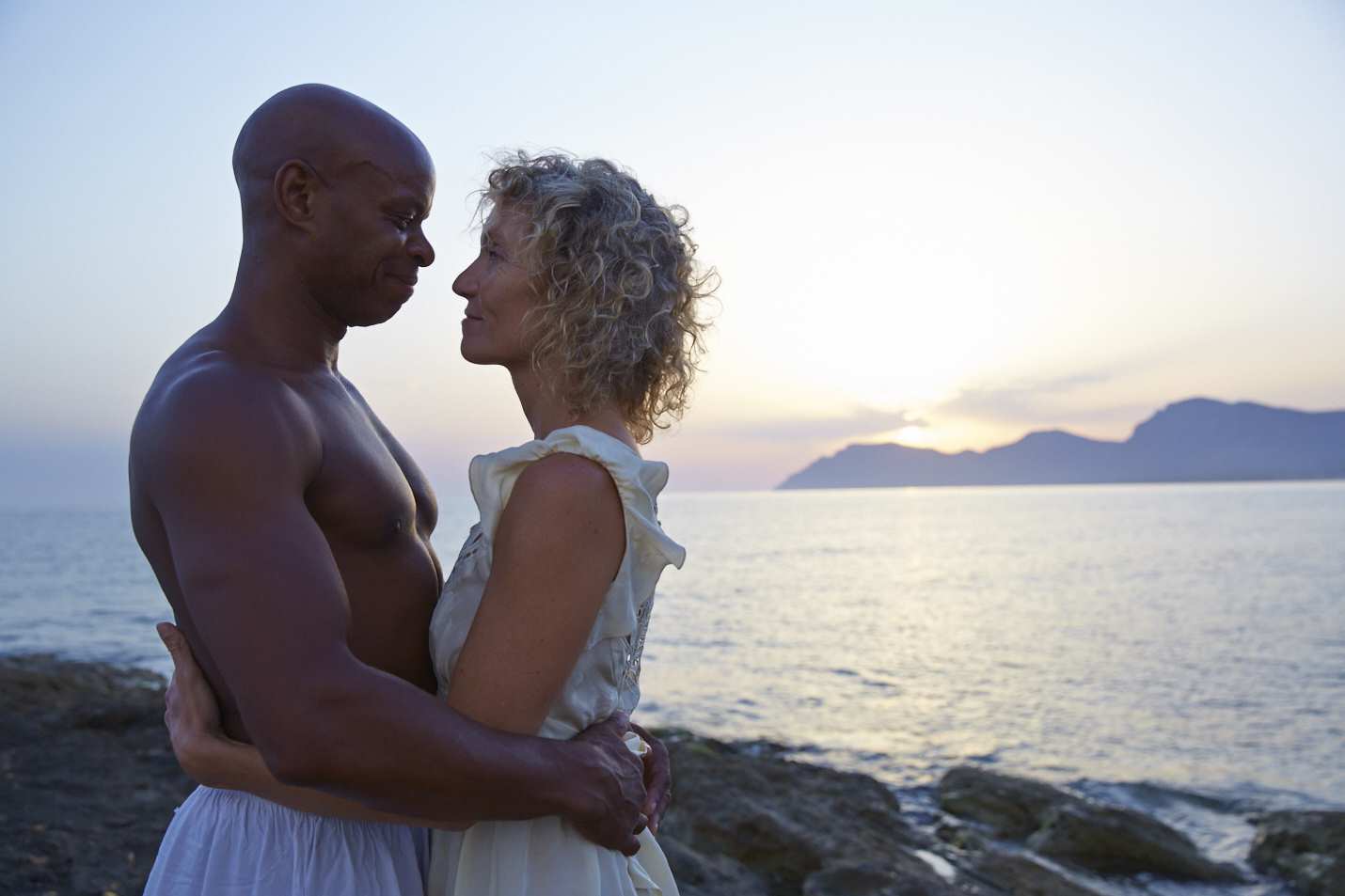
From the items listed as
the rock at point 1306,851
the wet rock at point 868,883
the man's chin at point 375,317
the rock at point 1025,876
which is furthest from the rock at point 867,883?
the man's chin at point 375,317

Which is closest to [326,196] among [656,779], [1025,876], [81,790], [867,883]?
[656,779]

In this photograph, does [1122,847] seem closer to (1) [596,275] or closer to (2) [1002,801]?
(2) [1002,801]

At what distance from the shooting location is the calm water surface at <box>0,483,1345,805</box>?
14.9m

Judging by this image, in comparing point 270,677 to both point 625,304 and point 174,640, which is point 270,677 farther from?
point 625,304

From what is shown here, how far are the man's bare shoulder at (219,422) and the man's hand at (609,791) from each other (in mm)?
807

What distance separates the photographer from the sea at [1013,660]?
13.9m

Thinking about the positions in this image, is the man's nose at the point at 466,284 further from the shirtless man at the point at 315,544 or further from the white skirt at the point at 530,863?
the white skirt at the point at 530,863

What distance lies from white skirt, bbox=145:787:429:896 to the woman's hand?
10cm

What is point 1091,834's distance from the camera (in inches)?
367

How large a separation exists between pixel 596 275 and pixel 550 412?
35cm

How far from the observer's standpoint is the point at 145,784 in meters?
7.24

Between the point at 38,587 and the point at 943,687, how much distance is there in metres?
34.9

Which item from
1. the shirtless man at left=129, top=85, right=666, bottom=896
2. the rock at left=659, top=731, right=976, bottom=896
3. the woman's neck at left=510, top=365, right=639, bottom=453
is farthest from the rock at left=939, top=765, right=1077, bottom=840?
the woman's neck at left=510, top=365, right=639, bottom=453

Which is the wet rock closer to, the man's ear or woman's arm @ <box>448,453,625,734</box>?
woman's arm @ <box>448,453,625,734</box>
